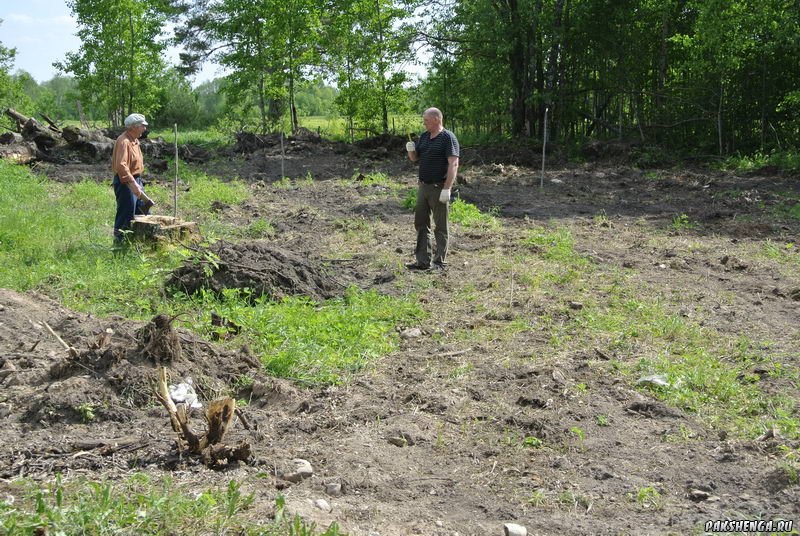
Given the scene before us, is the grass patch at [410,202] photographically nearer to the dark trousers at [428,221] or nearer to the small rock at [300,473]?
the dark trousers at [428,221]

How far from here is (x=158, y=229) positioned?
8922 millimetres

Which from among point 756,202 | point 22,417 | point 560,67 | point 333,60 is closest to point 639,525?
point 22,417

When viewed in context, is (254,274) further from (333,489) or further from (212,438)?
(333,489)

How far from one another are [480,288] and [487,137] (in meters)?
17.1

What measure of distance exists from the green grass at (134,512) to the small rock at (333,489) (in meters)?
0.44

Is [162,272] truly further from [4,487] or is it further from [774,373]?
[774,373]

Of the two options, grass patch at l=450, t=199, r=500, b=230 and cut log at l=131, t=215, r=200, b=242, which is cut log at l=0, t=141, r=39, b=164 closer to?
cut log at l=131, t=215, r=200, b=242

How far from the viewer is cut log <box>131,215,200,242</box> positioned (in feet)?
29.1

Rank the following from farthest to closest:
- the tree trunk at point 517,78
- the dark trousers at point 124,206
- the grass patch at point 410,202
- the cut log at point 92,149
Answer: the tree trunk at point 517,78
the cut log at point 92,149
the grass patch at point 410,202
the dark trousers at point 124,206

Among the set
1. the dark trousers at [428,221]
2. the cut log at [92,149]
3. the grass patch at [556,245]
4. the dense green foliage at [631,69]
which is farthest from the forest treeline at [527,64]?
the dark trousers at [428,221]

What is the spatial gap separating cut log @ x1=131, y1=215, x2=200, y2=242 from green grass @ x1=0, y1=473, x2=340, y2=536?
569 cm

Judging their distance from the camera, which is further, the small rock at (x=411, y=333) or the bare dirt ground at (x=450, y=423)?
the small rock at (x=411, y=333)

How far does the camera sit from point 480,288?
8141mm

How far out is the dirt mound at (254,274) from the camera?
7316mm
